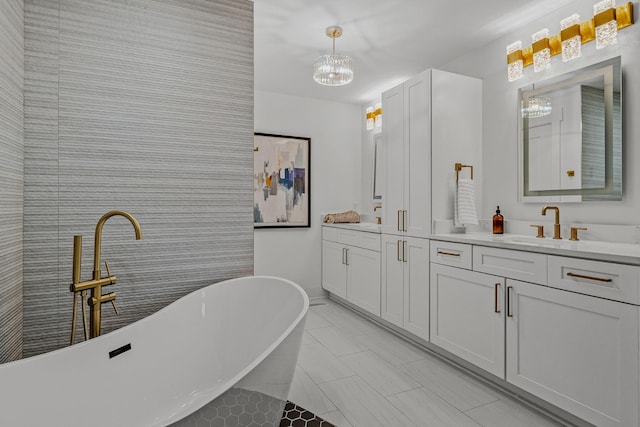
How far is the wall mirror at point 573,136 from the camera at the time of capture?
2.06 metres

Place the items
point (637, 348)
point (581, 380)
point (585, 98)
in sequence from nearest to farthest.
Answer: point (637, 348)
point (581, 380)
point (585, 98)

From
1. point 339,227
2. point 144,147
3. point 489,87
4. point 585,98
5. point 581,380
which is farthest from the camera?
point 339,227

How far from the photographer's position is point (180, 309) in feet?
5.82

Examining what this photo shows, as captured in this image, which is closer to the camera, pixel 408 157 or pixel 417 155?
pixel 417 155

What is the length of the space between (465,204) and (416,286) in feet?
2.56

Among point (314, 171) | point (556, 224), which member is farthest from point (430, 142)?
point (314, 171)

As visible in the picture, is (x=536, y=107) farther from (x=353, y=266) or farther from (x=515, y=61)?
(x=353, y=266)

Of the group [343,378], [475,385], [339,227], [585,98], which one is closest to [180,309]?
[343,378]

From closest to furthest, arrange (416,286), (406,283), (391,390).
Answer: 1. (391,390)
2. (416,286)
3. (406,283)

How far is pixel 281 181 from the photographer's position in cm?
420

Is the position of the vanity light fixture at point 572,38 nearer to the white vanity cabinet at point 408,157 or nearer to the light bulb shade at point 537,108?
the light bulb shade at point 537,108

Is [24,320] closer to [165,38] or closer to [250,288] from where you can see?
[250,288]

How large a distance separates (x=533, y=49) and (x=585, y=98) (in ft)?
1.74

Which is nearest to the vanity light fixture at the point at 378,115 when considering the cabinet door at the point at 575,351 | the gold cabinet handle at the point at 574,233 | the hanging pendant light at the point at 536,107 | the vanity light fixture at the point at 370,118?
the vanity light fixture at the point at 370,118
